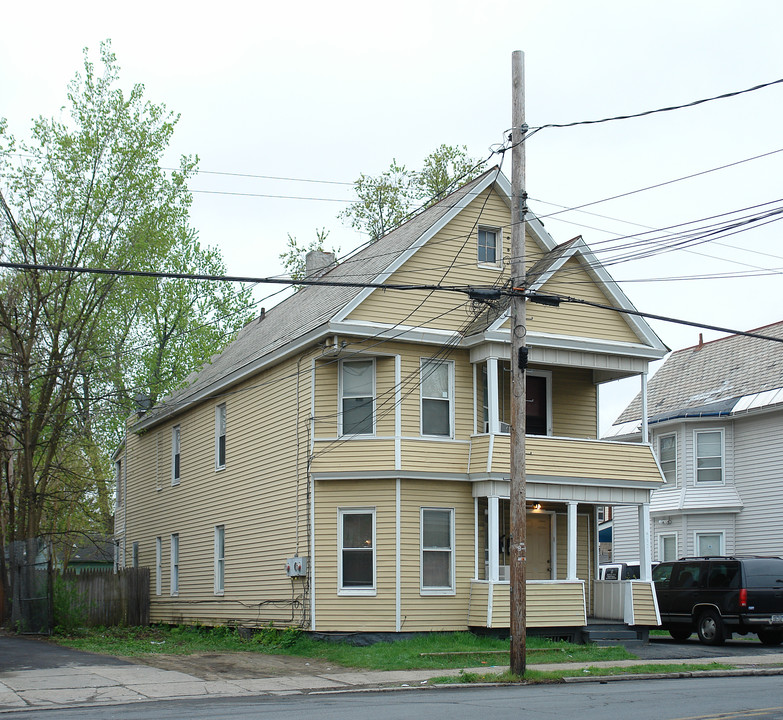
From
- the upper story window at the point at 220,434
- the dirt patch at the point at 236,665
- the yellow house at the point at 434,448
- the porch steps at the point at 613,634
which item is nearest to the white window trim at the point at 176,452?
the upper story window at the point at 220,434

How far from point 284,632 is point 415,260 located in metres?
8.37

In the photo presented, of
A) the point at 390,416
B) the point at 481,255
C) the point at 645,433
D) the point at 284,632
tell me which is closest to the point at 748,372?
the point at 645,433

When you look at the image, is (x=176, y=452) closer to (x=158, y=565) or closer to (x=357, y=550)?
(x=158, y=565)

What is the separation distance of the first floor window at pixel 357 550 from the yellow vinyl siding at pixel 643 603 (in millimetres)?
5866

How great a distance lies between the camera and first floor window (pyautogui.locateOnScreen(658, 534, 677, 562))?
3373 centimetres

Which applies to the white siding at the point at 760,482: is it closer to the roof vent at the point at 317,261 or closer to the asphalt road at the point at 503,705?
the roof vent at the point at 317,261

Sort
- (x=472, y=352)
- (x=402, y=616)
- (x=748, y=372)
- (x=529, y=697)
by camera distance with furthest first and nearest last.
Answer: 1. (x=748, y=372)
2. (x=472, y=352)
3. (x=402, y=616)
4. (x=529, y=697)

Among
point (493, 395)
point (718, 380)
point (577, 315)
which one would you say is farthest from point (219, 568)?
point (718, 380)

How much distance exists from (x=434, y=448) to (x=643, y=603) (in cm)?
579

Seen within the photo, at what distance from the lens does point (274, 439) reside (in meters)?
23.0

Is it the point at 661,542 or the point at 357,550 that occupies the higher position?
the point at 357,550

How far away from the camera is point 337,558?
20922 millimetres

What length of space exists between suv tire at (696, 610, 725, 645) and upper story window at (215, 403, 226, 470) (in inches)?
487

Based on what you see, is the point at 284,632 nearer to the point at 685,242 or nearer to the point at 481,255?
the point at 481,255
